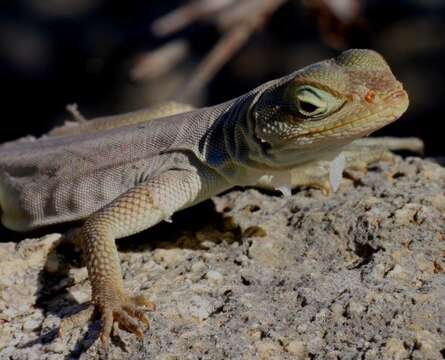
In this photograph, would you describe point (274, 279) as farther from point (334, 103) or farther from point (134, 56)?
point (134, 56)

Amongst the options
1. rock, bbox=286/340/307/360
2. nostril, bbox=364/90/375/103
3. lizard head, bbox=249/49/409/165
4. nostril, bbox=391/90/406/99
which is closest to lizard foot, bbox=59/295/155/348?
rock, bbox=286/340/307/360

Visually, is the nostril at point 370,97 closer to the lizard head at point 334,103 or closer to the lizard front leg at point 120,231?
the lizard head at point 334,103

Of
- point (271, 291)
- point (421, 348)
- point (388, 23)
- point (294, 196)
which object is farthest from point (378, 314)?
point (388, 23)

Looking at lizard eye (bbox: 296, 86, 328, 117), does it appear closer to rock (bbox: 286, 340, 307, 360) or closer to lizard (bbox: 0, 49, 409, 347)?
lizard (bbox: 0, 49, 409, 347)

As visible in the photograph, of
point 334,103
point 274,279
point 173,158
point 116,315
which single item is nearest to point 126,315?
point 116,315

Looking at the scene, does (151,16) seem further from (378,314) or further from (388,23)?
(378,314)

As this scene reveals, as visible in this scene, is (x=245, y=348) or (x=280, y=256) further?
(x=280, y=256)

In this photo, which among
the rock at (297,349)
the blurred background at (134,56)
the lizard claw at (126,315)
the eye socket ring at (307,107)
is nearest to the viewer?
the rock at (297,349)

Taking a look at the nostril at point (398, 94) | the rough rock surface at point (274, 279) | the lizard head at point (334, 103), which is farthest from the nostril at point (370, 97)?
the rough rock surface at point (274, 279)
